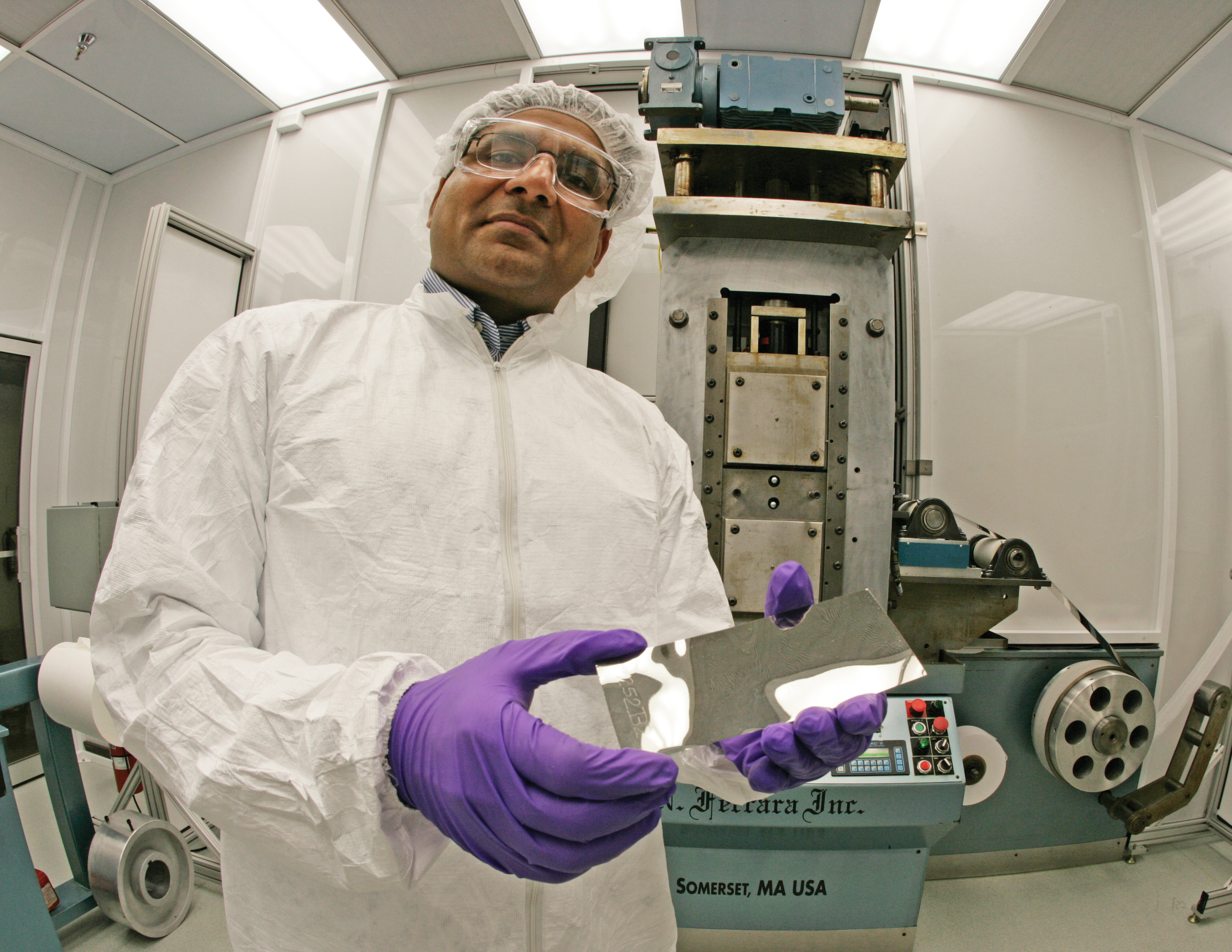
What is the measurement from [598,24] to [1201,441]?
2.77 m

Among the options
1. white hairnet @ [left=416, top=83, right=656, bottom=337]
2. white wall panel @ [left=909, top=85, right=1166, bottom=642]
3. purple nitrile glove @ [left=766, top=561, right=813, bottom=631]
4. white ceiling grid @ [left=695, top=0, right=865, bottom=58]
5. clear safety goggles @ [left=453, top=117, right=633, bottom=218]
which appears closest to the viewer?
purple nitrile glove @ [left=766, top=561, right=813, bottom=631]

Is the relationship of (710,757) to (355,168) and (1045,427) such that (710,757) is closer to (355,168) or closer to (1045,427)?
(1045,427)

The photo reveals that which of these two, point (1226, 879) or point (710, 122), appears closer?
point (710, 122)

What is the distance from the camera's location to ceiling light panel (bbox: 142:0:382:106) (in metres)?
1.81

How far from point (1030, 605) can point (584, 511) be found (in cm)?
211

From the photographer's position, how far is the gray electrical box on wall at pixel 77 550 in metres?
1.51

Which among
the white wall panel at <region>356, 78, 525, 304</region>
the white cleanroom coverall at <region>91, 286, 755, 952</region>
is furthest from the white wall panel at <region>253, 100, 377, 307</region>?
the white cleanroom coverall at <region>91, 286, 755, 952</region>

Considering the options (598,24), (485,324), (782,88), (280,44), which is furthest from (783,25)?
(485,324)

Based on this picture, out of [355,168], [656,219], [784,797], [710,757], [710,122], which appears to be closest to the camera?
[710,757]

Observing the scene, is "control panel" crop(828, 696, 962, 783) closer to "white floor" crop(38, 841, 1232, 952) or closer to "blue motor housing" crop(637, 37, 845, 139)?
"white floor" crop(38, 841, 1232, 952)

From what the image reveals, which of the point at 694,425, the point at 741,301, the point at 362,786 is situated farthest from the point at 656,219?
the point at 362,786

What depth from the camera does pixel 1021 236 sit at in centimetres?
212

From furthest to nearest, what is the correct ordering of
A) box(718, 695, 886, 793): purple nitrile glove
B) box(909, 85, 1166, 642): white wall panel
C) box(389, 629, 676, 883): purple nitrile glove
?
box(909, 85, 1166, 642): white wall panel, box(718, 695, 886, 793): purple nitrile glove, box(389, 629, 676, 883): purple nitrile glove

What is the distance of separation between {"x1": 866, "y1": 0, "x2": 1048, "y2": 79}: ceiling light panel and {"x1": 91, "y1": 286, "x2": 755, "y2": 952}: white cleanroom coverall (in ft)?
7.15
